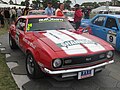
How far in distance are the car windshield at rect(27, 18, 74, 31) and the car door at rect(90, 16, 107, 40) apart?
2229 mm

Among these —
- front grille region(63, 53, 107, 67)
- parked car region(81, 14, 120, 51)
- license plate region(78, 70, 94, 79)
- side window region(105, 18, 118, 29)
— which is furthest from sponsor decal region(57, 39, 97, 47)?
side window region(105, 18, 118, 29)

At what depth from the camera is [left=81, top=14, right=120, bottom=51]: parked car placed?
740cm

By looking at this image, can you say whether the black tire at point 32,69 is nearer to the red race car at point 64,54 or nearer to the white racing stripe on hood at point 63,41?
the red race car at point 64,54

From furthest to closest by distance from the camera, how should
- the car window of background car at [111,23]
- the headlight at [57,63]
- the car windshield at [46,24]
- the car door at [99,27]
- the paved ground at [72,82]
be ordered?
the car door at [99,27] → the car window of background car at [111,23] → the car windshield at [46,24] → the paved ground at [72,82] → the headlight at [57,63]

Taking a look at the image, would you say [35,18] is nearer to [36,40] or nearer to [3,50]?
[36,40]

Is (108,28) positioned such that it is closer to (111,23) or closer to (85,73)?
(111,23)

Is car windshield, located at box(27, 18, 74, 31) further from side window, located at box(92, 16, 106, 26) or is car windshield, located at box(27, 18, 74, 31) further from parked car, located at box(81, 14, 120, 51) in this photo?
side window, located at box(92, 16, 106, 26)

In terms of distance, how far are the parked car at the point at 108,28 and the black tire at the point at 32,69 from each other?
3.33 m

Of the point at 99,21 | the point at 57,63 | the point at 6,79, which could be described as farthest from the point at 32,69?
the point at 99,21

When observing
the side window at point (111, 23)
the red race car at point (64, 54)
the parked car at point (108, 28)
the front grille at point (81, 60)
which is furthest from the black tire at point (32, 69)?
the side window at point (111, 23)

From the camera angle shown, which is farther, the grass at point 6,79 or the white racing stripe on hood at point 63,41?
the grass at point 6,79

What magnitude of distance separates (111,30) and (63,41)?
3.28m

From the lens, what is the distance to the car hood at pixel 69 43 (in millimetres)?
4472

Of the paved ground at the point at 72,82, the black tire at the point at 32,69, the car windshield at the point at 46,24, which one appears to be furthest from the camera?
the car windshield at the point at 46,24
